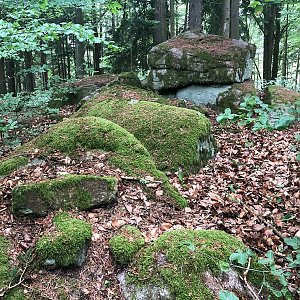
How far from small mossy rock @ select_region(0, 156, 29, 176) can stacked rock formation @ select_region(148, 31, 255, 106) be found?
6.13m

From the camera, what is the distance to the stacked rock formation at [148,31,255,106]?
9602 millimetres

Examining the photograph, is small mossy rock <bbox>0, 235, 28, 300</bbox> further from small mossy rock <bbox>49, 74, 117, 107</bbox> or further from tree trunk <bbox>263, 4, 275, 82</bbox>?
tree trunk <bbox>263, 4, 275, 82</bbox>

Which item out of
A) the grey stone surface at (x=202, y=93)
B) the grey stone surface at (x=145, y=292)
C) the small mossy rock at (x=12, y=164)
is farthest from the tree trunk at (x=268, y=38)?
the grey stone surface at (x=145, y=292)

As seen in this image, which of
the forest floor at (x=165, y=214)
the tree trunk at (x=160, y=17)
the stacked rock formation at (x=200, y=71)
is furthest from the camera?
the tree trunk at (x=160, y=17)

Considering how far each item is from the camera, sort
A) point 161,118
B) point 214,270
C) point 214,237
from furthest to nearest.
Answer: point 161,118
point 214,237
point 214,270

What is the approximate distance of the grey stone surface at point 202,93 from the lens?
9.62 meters

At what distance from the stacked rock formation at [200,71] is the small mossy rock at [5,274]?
24.5 feet

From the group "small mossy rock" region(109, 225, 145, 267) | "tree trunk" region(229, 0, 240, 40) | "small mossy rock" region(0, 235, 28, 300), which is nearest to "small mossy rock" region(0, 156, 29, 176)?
"small mossy rock" region(0, 235, 28, 300)

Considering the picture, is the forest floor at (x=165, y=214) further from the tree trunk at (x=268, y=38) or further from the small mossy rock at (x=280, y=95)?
the tree trunk at (x=268, y=38)

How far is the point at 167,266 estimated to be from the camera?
2.70m

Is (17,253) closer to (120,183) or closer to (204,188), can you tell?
(120,183)

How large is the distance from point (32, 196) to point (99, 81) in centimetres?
945

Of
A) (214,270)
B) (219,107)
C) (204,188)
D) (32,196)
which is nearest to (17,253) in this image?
(32,196)

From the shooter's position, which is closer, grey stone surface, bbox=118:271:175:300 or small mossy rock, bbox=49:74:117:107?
grey stone surface, bbox=118:271:175:300
